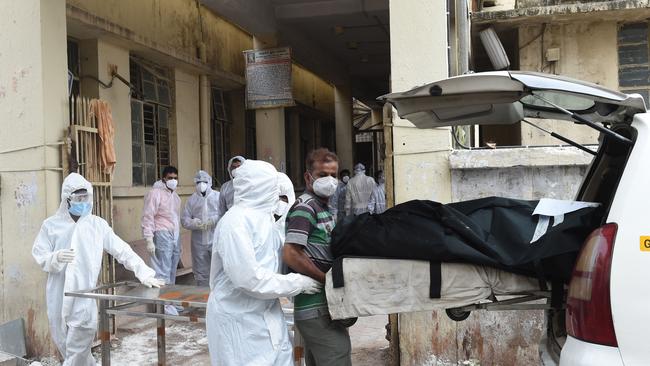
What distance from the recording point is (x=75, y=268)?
429 cm

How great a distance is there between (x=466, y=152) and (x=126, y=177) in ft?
18.5

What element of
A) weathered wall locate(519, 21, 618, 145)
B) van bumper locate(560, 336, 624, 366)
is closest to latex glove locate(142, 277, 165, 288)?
van bumper locate(560, 336, 624, 366)

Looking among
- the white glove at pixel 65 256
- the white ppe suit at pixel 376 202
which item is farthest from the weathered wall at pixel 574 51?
the white glove at pixel 65 256

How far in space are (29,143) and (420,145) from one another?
12.1ft

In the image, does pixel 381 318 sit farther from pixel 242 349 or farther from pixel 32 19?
pixel 32 19

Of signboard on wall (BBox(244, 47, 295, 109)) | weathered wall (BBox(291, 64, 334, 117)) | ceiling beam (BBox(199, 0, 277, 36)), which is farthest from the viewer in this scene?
weathered wall (BBox(291, 64, 334, 117))

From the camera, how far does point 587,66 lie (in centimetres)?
913

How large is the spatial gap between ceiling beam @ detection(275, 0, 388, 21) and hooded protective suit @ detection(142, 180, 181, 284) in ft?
14.9

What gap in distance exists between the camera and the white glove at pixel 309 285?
2.86 meters

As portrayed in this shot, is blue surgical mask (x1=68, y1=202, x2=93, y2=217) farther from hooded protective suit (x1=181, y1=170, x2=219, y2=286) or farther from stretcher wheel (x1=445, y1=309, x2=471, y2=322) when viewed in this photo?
stretcher wheel (x1=445, y1=309, x2=471, y2=322)

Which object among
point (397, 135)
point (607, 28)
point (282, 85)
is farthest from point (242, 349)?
point (607, 28)

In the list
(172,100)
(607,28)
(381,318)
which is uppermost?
(607,28)

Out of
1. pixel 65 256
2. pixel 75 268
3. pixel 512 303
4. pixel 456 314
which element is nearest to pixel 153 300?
pixel 65 256

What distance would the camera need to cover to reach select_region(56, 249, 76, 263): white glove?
4.09m
